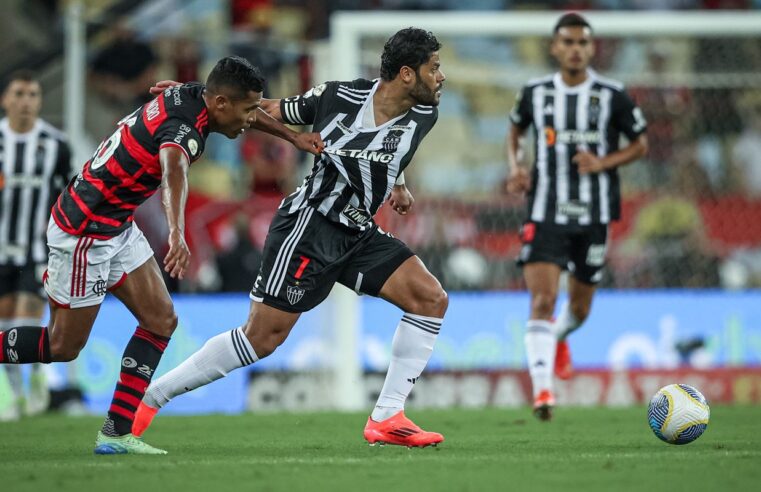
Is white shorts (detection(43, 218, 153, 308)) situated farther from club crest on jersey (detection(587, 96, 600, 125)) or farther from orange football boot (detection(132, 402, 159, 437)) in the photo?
club crest on jersey (detection(587, 96, 600, 125))

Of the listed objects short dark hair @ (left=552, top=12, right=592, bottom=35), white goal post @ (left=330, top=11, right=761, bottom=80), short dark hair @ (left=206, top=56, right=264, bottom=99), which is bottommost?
short dark hair @ (left=206, top=56, right=264, bottom=99)

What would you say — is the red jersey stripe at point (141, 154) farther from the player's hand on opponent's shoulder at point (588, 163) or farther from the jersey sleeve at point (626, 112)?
the jersey sleeve at point (626, 112)

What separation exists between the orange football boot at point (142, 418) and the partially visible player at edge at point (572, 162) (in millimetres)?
3022

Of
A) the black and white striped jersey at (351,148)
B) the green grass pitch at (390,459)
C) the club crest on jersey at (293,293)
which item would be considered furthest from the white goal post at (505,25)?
the club crest on jersey at (293,293)

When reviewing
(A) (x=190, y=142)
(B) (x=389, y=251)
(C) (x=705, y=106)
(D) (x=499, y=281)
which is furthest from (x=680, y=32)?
(A) (x=190, y=142)

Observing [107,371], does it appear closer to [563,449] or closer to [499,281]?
[499,281]

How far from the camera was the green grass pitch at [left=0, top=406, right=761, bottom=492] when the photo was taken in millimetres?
4938

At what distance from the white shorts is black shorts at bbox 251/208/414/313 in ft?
2.32

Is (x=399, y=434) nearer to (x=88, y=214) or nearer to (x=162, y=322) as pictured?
(x=162, y=322)

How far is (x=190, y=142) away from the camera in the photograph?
5.72m

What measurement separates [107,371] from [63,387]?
16.2 inches

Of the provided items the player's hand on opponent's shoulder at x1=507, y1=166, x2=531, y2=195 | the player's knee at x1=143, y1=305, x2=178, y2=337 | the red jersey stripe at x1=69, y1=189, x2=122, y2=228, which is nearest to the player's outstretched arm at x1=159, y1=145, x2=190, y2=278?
the red jersey stripe at x1=69, y1=189, x2=122, y2=228

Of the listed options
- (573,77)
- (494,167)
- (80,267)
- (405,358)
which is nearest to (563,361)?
(573,77)

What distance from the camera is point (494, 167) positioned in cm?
1204
